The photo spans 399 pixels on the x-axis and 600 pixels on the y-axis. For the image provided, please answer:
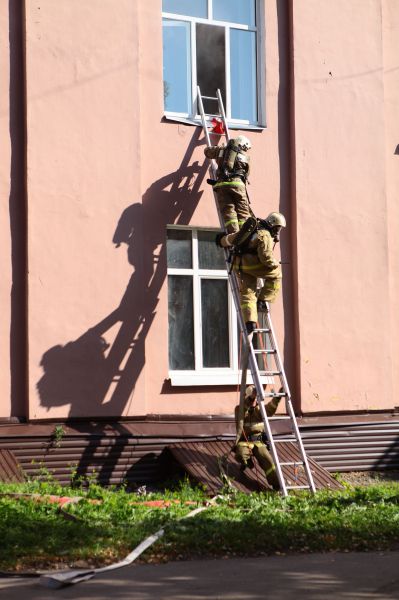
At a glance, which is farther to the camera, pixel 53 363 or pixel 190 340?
pixel 190 340

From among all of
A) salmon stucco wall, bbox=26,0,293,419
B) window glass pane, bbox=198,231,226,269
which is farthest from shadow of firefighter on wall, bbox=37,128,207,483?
window glass pane, bbox=198,231,226,269

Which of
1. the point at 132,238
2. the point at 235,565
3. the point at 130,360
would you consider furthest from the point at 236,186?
the point at 235,565

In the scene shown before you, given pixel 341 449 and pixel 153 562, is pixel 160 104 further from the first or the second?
pixel 153 562

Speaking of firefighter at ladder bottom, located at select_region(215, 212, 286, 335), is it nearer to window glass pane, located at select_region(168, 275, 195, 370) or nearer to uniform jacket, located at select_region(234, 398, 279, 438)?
uniform jacket, located at select_region(234, 398, 279, 438)

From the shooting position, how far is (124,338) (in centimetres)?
1194

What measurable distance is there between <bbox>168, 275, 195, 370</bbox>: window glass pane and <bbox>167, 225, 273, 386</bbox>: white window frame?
0.18ft

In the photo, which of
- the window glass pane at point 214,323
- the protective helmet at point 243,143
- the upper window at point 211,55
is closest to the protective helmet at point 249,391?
the window glass pane at point 214,323

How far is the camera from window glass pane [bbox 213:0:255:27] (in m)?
13.3

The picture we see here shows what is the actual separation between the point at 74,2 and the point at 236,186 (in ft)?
9.28

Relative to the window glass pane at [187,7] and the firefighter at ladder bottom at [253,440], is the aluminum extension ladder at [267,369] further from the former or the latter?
the window glass pane at [187,7]

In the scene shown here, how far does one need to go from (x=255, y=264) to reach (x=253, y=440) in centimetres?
195

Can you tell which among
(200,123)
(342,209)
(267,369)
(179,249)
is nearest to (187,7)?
(200,123)

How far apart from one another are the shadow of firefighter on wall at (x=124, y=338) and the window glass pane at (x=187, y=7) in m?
1.57

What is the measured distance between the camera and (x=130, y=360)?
11938mm
